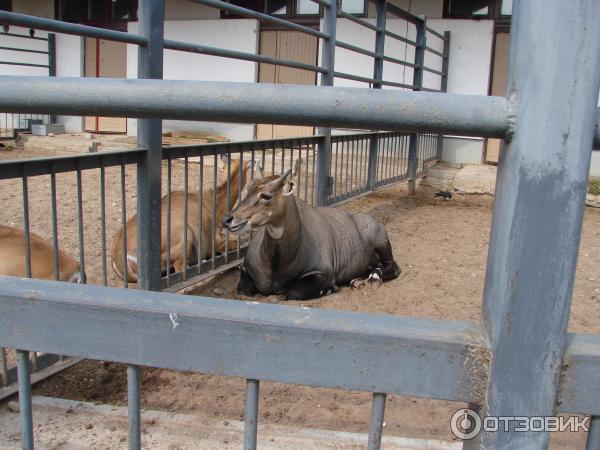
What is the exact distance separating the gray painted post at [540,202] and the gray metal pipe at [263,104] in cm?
5

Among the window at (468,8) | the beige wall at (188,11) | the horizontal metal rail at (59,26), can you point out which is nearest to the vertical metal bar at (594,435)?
the horizontal metal rail at (59,26)

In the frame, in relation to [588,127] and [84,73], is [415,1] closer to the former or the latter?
[84,73]

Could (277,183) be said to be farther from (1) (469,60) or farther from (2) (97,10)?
(2) (97,10)

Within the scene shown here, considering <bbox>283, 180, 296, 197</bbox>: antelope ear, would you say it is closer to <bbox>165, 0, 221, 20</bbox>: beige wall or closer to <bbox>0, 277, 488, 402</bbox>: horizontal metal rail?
<bbox>0, 277, 488, 402</bbox>: horizontal metal rail

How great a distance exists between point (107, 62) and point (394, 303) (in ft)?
33.7

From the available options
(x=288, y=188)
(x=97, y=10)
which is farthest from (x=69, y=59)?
(x=288, y=188)

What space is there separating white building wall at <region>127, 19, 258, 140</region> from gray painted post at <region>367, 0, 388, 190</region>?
440 centimetres

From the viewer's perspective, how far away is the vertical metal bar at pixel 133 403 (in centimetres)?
100

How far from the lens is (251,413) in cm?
99

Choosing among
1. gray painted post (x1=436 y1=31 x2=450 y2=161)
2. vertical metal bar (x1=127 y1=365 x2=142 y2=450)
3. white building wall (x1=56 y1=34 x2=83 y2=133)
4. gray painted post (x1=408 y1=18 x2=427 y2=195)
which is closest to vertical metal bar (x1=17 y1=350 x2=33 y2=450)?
vertical metal bar (x1=127 y1=365 x2=142 y2=450)

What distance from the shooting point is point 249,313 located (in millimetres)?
952

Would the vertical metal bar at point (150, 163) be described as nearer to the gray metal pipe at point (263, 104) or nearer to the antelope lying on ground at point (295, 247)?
the antelope lying on ground at point (295, 247)

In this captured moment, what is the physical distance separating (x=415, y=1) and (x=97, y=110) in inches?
424

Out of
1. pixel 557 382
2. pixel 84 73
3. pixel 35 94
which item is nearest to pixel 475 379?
pixel 557 382
